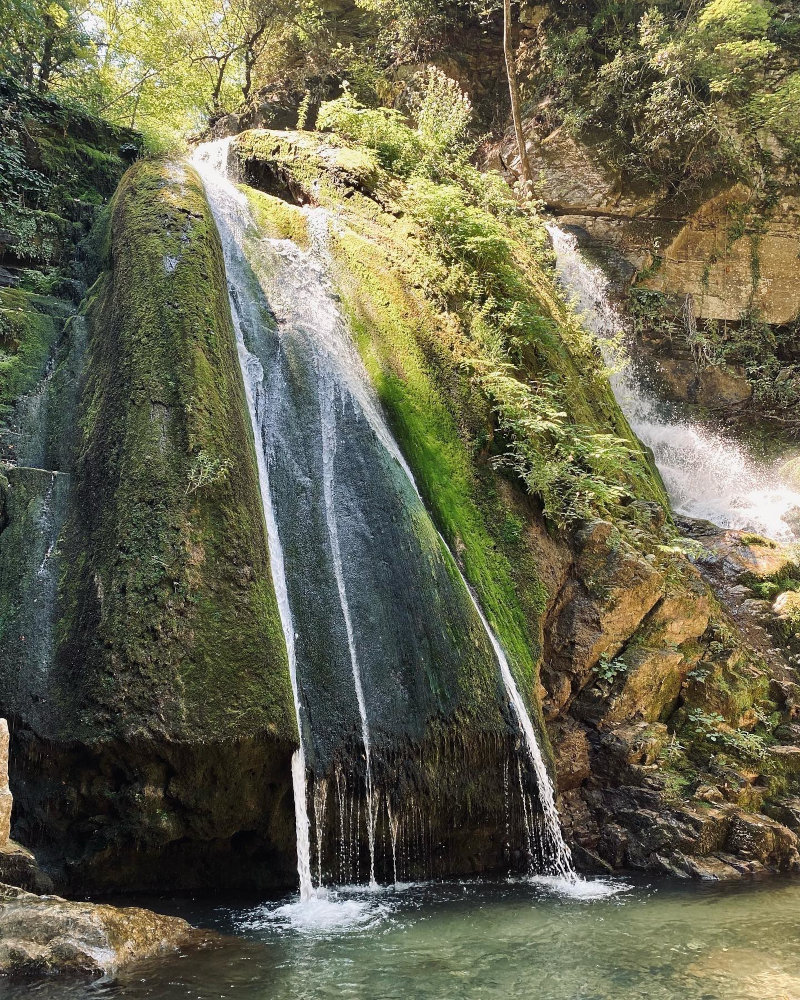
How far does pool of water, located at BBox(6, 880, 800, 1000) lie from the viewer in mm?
3584

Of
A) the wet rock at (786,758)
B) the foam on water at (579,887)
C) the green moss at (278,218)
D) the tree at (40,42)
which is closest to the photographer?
the foam on water at (579,887)

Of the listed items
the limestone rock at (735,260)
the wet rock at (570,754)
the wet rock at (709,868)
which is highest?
the limestone rock at (735,260)

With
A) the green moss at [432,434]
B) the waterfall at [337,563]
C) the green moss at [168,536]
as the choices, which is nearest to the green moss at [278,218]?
the green moss at [432,434]

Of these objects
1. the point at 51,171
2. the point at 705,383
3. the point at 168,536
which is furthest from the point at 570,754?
the point at 705,383

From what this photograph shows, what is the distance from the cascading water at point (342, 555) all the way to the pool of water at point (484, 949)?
570 mm

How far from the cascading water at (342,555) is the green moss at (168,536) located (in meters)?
0.37

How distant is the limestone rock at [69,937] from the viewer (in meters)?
3.45

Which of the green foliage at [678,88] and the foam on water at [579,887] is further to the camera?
the green foliage at [678,88]

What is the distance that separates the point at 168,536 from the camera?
5230 millimetres

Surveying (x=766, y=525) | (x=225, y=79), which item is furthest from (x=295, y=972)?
(x=225, y=79)

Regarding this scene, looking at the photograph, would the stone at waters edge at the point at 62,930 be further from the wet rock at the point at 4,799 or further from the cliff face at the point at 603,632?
the cliff face at the point at 603,632

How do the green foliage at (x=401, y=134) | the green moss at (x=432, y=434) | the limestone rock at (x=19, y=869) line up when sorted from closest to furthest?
the limestone rock at (x=19, y=869)
the green moss at (x=432, y=434)
the green foliage at (x=401, y=134)

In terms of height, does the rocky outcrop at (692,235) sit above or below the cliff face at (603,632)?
above

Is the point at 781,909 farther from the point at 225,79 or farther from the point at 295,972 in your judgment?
the point at 225,79
